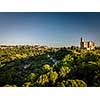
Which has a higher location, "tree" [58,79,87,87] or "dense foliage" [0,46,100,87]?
"dense foliage" [0,46,100,87]

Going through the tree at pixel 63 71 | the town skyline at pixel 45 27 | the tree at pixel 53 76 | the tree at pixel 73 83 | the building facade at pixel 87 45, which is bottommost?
the tree at pixel 73 83

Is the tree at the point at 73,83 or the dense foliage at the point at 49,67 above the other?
the dense foliage at the point at 49,67

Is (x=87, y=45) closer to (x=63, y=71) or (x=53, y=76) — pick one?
(x=63, y=71)

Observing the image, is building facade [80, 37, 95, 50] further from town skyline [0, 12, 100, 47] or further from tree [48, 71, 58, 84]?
tree [48, 71, 58, 84]

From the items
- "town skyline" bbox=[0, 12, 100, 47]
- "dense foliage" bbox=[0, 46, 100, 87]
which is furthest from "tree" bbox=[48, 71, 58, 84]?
"town skyline" bbox=[0, 12, 100, 47]

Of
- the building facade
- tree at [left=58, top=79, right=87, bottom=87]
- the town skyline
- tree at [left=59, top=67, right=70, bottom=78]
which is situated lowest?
tree at [left=58, top=79, right=87, bottom=87]

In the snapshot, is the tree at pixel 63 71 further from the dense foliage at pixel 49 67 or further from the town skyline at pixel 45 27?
the town skyline at pixel 45 27

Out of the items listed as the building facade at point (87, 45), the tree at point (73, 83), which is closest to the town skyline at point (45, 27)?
the building facade at point (87, 45)
